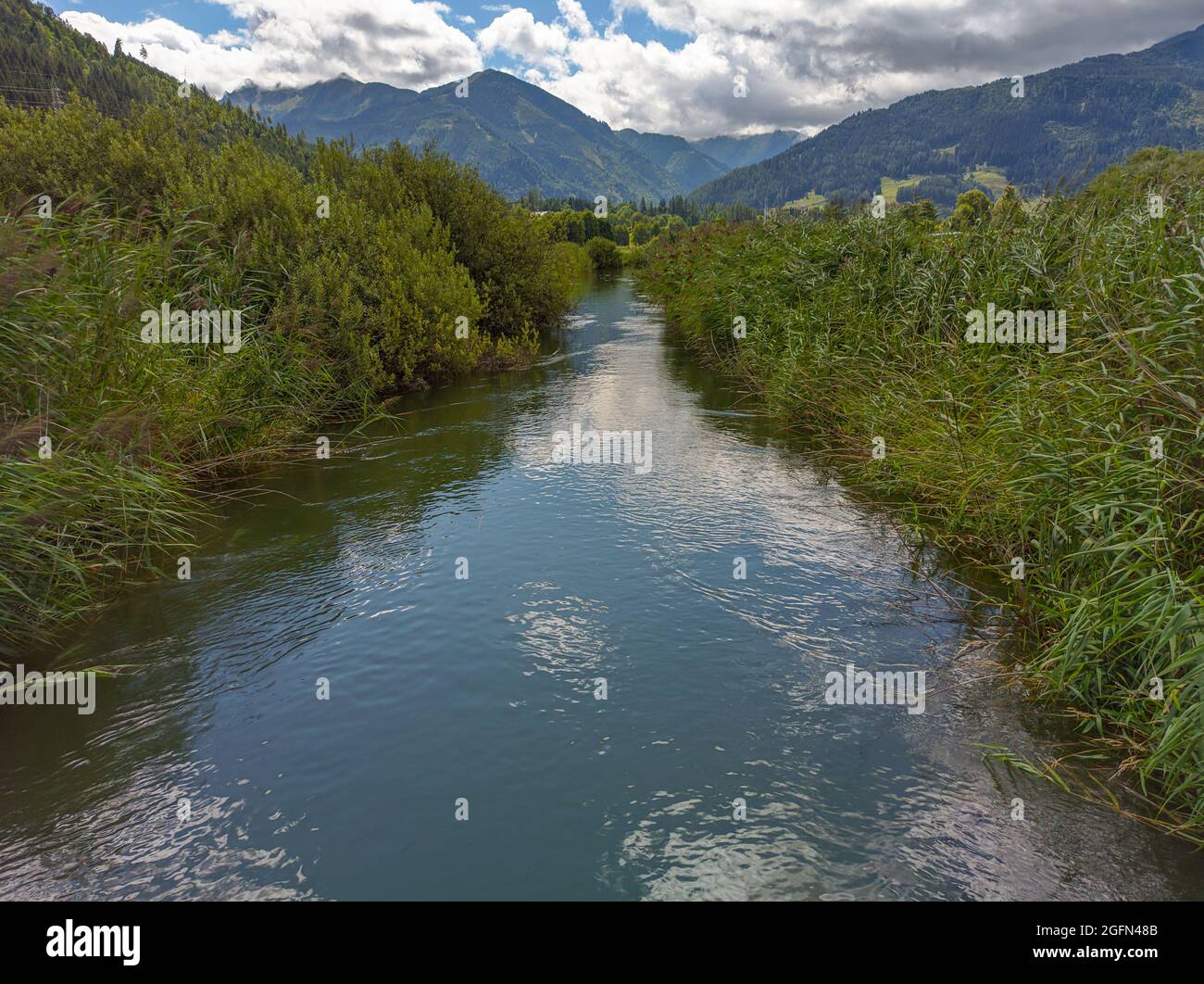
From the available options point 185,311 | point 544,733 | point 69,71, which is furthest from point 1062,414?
point 69,71

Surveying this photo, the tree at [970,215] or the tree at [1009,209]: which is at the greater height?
the tree at [970,215]

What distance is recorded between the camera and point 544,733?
5.21 m

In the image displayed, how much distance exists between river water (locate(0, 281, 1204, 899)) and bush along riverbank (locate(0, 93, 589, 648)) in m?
0.98

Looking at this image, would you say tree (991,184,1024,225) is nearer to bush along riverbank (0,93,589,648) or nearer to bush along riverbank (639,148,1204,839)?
bush along riverbank (639,148,1204,839)

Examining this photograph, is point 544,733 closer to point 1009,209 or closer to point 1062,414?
point 1062,414

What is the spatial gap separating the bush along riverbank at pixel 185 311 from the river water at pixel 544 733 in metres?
0.98

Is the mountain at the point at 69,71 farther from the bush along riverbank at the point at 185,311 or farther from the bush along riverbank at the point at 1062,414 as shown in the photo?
the bush along riverbank at the point at 1062,414

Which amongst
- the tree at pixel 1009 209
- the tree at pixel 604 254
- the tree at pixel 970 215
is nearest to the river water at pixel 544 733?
the tree at pixel 1009 209

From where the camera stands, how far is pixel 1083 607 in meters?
4.98

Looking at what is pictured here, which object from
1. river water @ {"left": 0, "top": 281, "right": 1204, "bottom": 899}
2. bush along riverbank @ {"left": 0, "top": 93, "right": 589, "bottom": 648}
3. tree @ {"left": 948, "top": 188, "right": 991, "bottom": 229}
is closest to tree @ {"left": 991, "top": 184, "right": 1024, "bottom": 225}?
tree @ {"left": 948, "top": 188, "right": 991, "bottom": 229}

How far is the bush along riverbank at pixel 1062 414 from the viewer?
4.66 m
